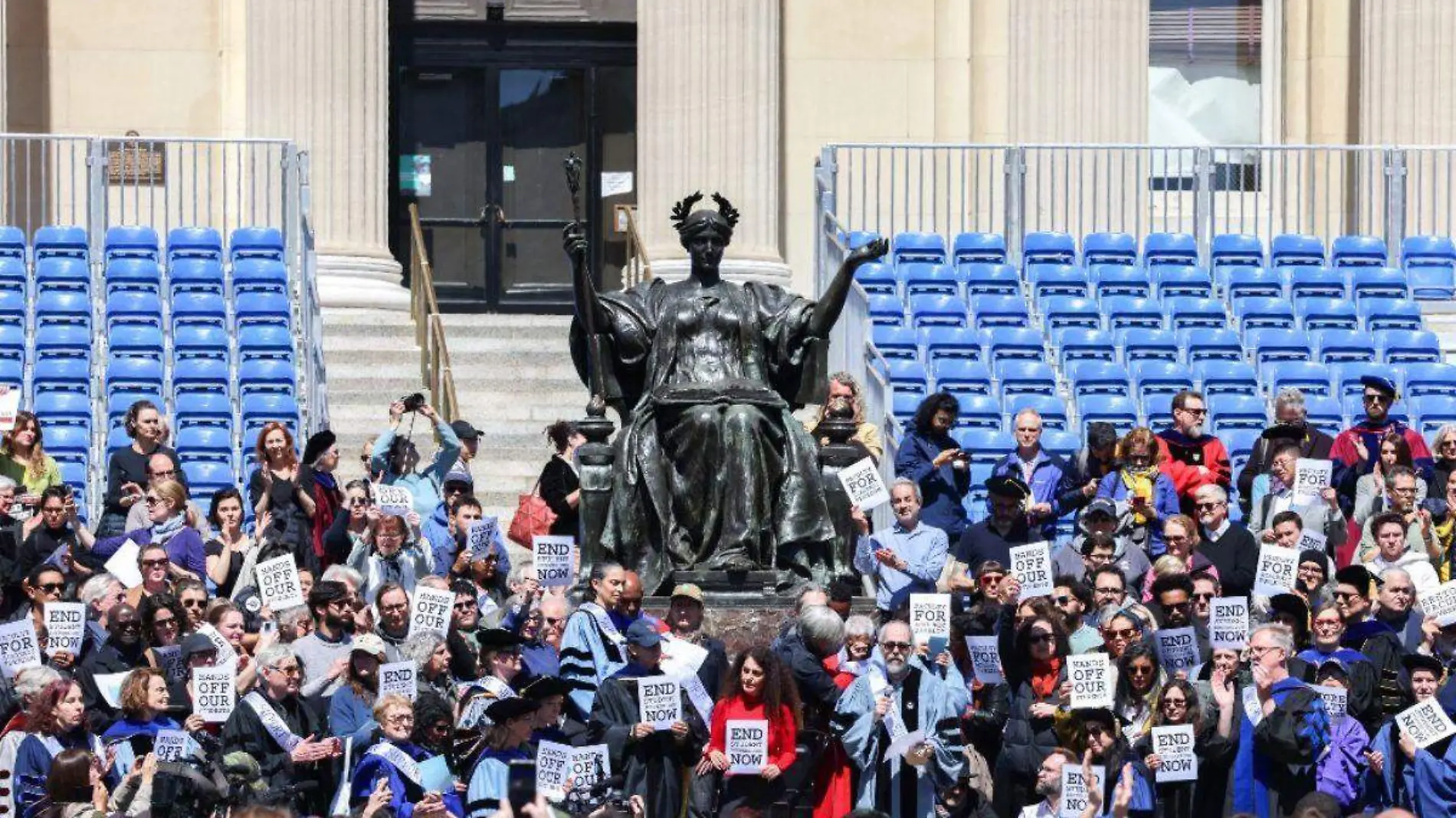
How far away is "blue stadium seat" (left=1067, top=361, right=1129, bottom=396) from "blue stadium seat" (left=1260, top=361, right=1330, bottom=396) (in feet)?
3.57

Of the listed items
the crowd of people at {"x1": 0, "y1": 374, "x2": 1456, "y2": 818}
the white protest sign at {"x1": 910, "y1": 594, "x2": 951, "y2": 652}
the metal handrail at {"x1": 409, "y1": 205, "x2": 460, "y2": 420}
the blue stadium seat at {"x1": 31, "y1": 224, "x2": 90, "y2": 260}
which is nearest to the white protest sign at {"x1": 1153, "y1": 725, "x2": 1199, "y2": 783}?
the crowd of people at {"x1": 0, "y1": 374, "x2": 1456, "y2": 818}

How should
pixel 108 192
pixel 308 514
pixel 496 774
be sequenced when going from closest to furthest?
1. pixel 496 774
2. pixel 308 514
3. pixel 108 192

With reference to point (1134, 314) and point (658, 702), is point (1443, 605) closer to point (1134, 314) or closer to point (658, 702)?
point (658, 702)

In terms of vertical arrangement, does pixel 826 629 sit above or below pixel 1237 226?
below

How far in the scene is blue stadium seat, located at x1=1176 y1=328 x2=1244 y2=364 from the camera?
2859 cm

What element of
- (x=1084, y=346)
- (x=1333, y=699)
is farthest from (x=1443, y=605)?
(x=1084, y=346)

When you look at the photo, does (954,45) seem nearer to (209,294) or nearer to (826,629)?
(209,294)

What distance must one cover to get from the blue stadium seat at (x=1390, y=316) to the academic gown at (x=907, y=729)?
9.56 metres

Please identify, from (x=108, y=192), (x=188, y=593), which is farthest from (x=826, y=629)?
(x=108, y=192)

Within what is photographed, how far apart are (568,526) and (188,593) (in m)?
3.22

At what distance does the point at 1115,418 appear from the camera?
27875 mm

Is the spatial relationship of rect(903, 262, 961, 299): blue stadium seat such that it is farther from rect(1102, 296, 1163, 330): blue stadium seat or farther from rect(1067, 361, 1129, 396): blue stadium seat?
rect(1067, 361, 1129, 396): blue stadium seat

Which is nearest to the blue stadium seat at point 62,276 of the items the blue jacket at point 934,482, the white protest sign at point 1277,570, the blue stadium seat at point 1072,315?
the blue jacket at point 934,482

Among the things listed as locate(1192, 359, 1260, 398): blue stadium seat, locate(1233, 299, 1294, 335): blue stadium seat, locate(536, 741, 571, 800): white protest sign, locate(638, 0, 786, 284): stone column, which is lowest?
locate(536, 741, 571, 800): white protest sign
